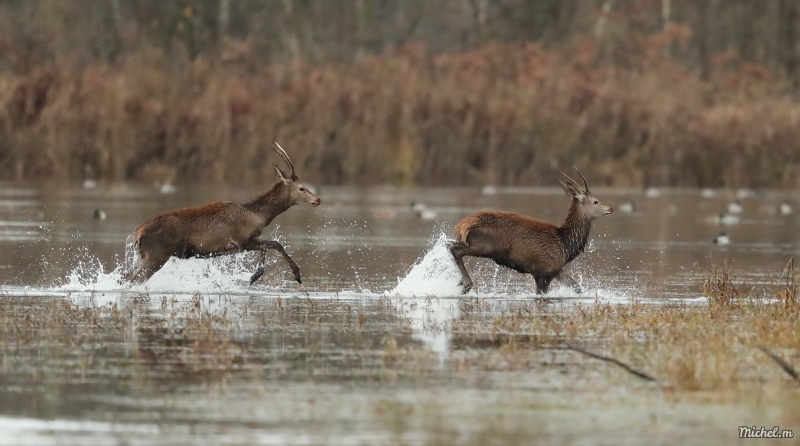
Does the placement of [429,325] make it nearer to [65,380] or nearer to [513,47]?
[65,380]

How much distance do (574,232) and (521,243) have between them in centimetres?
75

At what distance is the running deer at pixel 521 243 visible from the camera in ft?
50.1

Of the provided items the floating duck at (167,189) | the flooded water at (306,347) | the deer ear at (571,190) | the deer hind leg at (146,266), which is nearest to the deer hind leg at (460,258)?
the flooded water at (306,347)

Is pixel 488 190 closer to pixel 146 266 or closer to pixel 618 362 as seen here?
pixel 146 266

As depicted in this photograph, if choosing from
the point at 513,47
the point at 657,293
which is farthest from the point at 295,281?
the point at 513,47

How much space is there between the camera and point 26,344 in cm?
1120

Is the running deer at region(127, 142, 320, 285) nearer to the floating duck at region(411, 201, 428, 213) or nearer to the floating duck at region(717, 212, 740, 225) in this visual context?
the floating duck at region(411, 201, 428, 213)

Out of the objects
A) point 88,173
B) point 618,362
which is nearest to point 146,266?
point 618,362

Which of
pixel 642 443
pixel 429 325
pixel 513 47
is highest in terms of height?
pixel 513 47

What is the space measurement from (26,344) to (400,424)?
3855mm

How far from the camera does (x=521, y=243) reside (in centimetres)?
1532

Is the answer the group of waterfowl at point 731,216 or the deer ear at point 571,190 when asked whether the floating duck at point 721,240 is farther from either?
the deer ear at point 571,190

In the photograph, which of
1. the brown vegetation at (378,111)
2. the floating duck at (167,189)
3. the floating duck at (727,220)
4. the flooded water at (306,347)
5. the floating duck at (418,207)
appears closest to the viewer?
the flooded water at (306,347)

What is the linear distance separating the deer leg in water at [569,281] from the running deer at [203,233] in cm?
265
